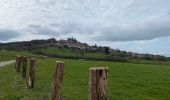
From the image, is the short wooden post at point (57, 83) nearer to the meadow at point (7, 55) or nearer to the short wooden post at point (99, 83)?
the short wooden post at point (99, 83)

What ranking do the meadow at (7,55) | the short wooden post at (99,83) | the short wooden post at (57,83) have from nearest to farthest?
the short wooden post at (99,83)
the short wooden post at (57,83)
the meadow at (7,55)

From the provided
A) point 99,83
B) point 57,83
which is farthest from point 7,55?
point 99,83

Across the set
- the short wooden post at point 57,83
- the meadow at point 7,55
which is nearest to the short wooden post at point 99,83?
the short wooden post at point 57,83

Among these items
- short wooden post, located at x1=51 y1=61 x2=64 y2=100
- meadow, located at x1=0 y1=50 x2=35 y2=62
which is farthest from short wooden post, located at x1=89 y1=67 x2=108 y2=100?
meadow, located at x1=0 y1=50 x2=35 y2=62

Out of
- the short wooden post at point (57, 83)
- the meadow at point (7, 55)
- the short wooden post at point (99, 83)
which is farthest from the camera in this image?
the meadow at point (7, 55)

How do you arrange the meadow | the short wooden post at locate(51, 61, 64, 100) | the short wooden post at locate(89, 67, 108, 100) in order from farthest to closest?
the meadow < the short wooden post at locate(51, 61, 64, 100) < the short wooden post at locate(89, 67, 108, 100)

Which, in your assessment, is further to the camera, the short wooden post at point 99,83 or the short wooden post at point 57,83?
the short wooden post at point 57,83

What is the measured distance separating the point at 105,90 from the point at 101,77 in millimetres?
314

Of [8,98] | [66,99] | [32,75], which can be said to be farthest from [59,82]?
[32,75]

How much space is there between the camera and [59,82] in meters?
11.6

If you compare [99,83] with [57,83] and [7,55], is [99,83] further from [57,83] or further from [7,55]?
[7,55]

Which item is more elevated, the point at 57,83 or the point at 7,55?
the point at 7,55

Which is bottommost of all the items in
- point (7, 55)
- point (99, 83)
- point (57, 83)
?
point (57, 83)

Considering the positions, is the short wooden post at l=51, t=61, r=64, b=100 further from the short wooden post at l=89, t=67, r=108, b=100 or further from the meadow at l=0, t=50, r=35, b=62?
the meadow at l=0, t=50, r=35, b=62
